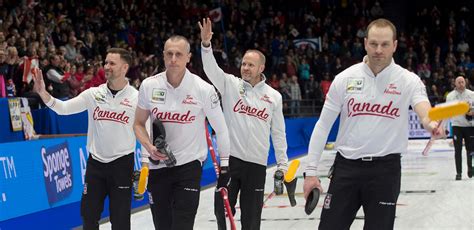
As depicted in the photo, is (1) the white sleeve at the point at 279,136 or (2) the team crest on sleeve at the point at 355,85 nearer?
(2) the team crest on sleeve at the point at 355,85

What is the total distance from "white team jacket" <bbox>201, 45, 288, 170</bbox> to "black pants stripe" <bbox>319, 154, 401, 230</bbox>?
9.59 ft

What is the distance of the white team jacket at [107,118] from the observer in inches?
354

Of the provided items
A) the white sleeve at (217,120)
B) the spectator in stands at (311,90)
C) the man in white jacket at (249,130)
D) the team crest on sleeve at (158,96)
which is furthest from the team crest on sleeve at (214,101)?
the spectator in stands at (311,90)

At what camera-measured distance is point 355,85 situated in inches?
255

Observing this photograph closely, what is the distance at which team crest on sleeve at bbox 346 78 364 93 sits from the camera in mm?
6461

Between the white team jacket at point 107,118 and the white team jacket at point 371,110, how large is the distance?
3.13m

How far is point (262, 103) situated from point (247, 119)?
0.24 meters

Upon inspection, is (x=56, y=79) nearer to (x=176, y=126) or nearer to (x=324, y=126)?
(x=176, y=126)

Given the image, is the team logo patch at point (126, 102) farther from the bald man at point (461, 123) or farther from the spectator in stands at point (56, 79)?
the bald man at point (461, 123)

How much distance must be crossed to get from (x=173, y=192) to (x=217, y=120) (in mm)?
774

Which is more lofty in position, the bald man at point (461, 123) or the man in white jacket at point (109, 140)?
the man in white jacket at point (109, 140)

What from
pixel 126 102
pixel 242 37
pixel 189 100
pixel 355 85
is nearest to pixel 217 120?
pixel 189 100

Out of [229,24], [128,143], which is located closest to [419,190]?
[128,143]

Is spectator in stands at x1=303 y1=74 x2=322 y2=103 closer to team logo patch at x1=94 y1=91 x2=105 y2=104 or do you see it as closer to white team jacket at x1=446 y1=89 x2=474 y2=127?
white team jacket at x1=446 y1=89 x2=474 y2=127
